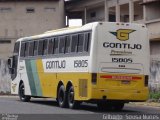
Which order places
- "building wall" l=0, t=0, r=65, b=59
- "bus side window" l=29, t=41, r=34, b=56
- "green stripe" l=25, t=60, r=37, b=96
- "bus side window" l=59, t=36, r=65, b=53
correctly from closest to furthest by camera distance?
"bus side window" l=59, t=36, r=65, b=53 → "bus side window" l=29, t=41, r=34, b=56 → "green stripe" l=25, t=60, r=37, b=96 → "building wall" l=0, t=0, r=65, b=59

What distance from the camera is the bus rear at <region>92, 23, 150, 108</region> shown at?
22.1 meters

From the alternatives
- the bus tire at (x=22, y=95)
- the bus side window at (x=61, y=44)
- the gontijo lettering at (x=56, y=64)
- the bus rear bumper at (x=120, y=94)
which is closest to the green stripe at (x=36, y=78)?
the gontijo lettering at (x=56, y=64)

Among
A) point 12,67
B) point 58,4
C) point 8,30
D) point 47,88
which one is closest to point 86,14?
point 58,4

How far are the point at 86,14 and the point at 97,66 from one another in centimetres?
4945

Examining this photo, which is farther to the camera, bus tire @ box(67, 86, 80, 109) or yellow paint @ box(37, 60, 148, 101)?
bus tire @ box(67, 86, 80, 109)

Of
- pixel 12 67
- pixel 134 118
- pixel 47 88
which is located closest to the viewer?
pixel 134 118

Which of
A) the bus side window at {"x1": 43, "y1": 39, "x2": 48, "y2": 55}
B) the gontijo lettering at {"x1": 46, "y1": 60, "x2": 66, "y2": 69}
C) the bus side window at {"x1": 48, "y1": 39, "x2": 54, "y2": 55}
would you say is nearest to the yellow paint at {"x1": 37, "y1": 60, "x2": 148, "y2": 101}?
the gontijo lettering at {"x1": 46, "y1": 60, "x2": 66, "y2": 69}

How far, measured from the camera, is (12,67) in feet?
105

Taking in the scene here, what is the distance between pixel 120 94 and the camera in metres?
22.3

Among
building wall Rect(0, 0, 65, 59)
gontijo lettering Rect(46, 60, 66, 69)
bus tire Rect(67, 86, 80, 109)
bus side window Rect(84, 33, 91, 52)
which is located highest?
building wall Rect(0, 0, 65, 59)

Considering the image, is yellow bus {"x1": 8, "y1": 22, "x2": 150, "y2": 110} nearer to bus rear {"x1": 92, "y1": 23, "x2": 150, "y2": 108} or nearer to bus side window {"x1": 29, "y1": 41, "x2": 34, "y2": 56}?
bus rear {"x1": 92, "y1": 23, "x2": 150, "y2": 108}

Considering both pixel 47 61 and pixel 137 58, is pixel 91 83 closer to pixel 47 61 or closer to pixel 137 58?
pixel 137 58

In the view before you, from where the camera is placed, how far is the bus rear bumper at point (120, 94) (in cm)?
2198

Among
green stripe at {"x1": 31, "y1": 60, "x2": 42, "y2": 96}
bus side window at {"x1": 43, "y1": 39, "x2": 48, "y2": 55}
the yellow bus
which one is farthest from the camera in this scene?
green stripe at {"x1": 31, "y1": 60, "x2": 42, "y2": 96}
